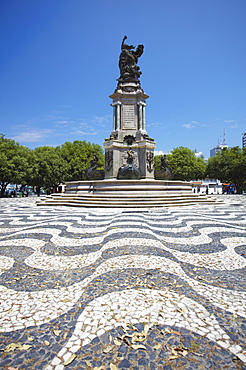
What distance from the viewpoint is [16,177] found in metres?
26.1

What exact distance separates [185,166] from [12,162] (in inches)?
1142

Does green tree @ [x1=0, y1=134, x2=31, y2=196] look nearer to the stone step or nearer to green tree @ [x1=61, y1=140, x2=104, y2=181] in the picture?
green tree @ [x1=61, y1=140, x2=104, y2=181]

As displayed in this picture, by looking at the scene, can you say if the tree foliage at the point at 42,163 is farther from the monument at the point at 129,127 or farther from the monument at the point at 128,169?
the monument at the point at 129,127

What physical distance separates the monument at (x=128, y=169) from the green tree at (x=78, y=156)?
18316mm

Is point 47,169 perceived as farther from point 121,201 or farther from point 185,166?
point 185,166

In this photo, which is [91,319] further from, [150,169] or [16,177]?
[16,177]

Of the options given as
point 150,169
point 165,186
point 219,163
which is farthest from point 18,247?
point 219,163

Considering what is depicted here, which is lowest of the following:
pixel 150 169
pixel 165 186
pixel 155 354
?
pixel 155 354

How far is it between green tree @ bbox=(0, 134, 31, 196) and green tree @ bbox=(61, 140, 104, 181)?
847 cm

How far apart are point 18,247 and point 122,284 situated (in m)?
2.70

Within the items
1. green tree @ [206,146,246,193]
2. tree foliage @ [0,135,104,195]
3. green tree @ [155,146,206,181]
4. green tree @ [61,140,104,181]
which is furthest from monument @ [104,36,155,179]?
green tree @ [155,146,206,181]

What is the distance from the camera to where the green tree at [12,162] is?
25109 millimetres

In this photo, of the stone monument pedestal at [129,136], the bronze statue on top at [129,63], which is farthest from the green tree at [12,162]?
the bronze statue on top at [129,63]

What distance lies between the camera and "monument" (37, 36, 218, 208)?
1270cm
